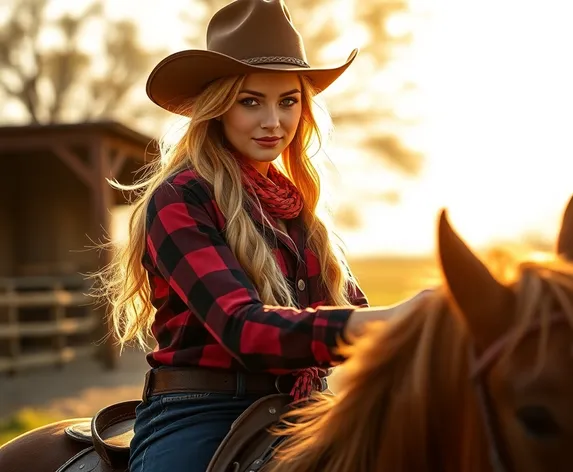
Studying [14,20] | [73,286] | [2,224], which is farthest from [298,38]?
[14,20]

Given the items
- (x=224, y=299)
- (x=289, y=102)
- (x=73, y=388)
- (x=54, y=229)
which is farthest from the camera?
(x=54, y=229)

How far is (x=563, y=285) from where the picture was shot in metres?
1.38

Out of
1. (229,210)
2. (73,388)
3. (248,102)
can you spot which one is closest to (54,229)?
(73,388)

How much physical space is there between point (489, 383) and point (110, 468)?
1332 mm

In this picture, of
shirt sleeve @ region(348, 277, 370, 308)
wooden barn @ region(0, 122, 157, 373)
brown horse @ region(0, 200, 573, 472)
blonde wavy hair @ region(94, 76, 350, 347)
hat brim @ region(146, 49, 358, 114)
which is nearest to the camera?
brown horse @ region(0, 200, 573, 472)

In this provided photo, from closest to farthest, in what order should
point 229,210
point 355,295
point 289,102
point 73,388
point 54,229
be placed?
point 229,210
point 289,102
point 355,295
point 73,388
point 54,229

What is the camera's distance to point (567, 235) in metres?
1.65

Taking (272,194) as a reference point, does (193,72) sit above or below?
above

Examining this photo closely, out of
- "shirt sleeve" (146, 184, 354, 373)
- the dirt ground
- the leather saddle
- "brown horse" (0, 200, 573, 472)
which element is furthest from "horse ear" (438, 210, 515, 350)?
the dirt ground

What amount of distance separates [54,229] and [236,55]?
14.2 m

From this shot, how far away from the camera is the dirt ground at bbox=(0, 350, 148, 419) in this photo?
923 cm

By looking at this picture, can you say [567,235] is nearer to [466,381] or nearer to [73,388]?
[466,381]

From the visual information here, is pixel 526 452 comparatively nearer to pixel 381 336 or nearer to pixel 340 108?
pixel 381 336

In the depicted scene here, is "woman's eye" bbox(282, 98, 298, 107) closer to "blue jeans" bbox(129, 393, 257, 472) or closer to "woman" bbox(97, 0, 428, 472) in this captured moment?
"woman" bbox(97, 0, 428, 472)
